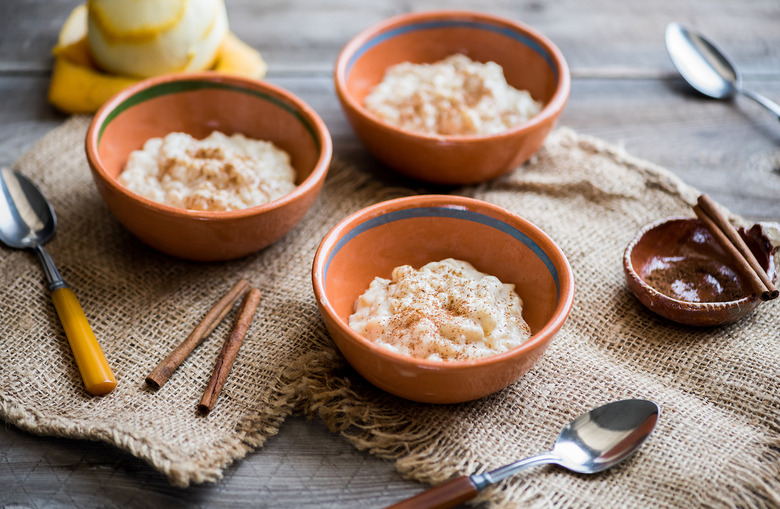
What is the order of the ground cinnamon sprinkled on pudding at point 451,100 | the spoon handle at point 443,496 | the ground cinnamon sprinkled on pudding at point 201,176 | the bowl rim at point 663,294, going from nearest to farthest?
the spoon handle at point 443,496
the bowl rim at point 663,294
the ground cinnamon sprinkled on pudding at point 201,176
the ground cinnamon sprinkled on pudding at point 451,100

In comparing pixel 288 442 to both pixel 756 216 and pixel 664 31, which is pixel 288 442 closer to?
pixel 756 216

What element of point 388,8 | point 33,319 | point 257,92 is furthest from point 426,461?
point 388,8

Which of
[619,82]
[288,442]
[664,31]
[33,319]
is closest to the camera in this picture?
[288,442]

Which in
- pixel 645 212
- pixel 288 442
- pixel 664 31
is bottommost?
pixel 288 442

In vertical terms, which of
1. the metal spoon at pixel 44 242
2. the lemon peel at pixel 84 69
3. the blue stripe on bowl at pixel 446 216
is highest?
the lemon peel at pixel 84 69

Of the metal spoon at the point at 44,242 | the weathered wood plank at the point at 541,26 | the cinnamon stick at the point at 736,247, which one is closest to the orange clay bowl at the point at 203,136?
the metal spoon at the point at 44,242

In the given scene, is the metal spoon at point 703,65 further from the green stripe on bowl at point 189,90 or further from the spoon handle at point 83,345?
the spoon handle at point 83,345

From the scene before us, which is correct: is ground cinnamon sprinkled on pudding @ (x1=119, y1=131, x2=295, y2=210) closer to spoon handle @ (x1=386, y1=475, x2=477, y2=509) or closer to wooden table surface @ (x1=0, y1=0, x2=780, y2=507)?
wooden table surface @ (x1=0, y1=0, x2=780, y2=507)
